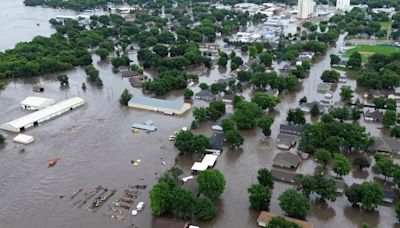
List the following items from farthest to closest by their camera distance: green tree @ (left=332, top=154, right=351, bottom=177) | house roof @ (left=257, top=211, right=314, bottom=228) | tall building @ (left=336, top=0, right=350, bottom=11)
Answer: tall building @ (left=336, top=0, right=350, bottom=11) → green tree @ (left=332, top=154, right=351, bottom=177) → house roof @ (left=257, top=211, right=314, bottom=228)

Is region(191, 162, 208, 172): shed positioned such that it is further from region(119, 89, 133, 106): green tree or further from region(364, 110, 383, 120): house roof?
region(364, 110, 383, 120): house roof

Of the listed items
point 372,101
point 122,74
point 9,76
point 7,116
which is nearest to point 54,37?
point 9,76

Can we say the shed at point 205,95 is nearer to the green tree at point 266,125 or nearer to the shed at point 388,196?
the green tree at point 266,125

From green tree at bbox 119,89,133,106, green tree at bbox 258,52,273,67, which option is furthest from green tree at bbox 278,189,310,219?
green tree at bbox 258,52,273,67

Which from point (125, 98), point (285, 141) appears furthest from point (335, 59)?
point (125, 98)

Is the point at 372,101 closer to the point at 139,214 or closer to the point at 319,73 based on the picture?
the point at 319,73
